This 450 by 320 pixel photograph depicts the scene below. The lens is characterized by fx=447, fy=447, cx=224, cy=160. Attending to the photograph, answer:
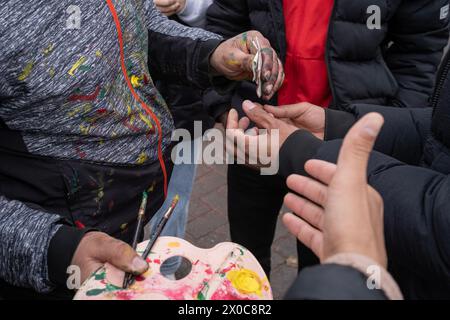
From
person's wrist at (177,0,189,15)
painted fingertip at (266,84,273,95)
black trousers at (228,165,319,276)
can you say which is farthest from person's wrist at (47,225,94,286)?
person's wrist at (177,0,189,15)

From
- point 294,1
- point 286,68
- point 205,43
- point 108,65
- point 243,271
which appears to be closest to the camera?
point 243,271

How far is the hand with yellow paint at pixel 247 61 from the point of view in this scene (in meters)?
1.56

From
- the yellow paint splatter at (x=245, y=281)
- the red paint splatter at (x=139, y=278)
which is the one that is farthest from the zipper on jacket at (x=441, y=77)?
the red paint splatter at (x=139, y=278)

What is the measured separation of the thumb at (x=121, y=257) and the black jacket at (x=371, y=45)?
1076mm

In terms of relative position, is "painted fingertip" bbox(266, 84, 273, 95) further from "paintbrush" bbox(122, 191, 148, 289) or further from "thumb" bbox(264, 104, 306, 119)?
"paintbrush" bbox(122, 191, 148, 289)

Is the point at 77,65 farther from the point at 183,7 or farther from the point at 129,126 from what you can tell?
the point at 183,7

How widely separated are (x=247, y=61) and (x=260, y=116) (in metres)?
0.23

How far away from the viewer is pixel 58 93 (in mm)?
1193

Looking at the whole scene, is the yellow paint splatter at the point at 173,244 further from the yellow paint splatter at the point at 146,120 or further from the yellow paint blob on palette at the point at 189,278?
the yellow paint splatter at the point at 146,120

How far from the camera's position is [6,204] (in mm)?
1232

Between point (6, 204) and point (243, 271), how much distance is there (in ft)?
2.26

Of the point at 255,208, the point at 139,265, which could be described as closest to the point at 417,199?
the point at 139,265
